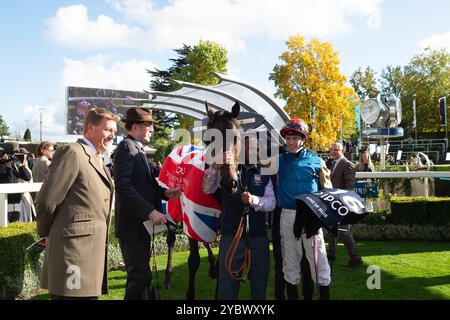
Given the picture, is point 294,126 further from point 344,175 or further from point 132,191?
point 344,175

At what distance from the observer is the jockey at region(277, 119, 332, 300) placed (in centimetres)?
380

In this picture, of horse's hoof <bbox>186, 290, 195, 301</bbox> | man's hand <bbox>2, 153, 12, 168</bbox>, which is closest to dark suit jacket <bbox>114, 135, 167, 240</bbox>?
horse's hoof <bbox>186, 290, 195, 301</bbox>

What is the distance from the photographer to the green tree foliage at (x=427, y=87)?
4559 centimetres

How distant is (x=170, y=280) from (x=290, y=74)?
31588 mm

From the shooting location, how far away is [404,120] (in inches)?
1917

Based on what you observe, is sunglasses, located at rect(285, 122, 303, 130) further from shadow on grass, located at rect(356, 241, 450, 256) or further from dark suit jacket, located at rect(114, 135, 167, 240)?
shadow on grass, located at rect(356, 241, 450, 256)

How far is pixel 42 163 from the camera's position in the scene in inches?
281

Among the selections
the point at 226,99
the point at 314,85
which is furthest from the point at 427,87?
the point at 226,99

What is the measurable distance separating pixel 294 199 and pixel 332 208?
37 cm

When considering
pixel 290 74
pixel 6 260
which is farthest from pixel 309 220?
pixel 290 74

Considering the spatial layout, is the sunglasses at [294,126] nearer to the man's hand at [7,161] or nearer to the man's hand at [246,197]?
the man's hand at [246,197]

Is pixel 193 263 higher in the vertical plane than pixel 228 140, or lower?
lower

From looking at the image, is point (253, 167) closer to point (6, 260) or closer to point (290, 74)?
point (6, 260)

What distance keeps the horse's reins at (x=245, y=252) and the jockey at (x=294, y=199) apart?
1.64 ft
